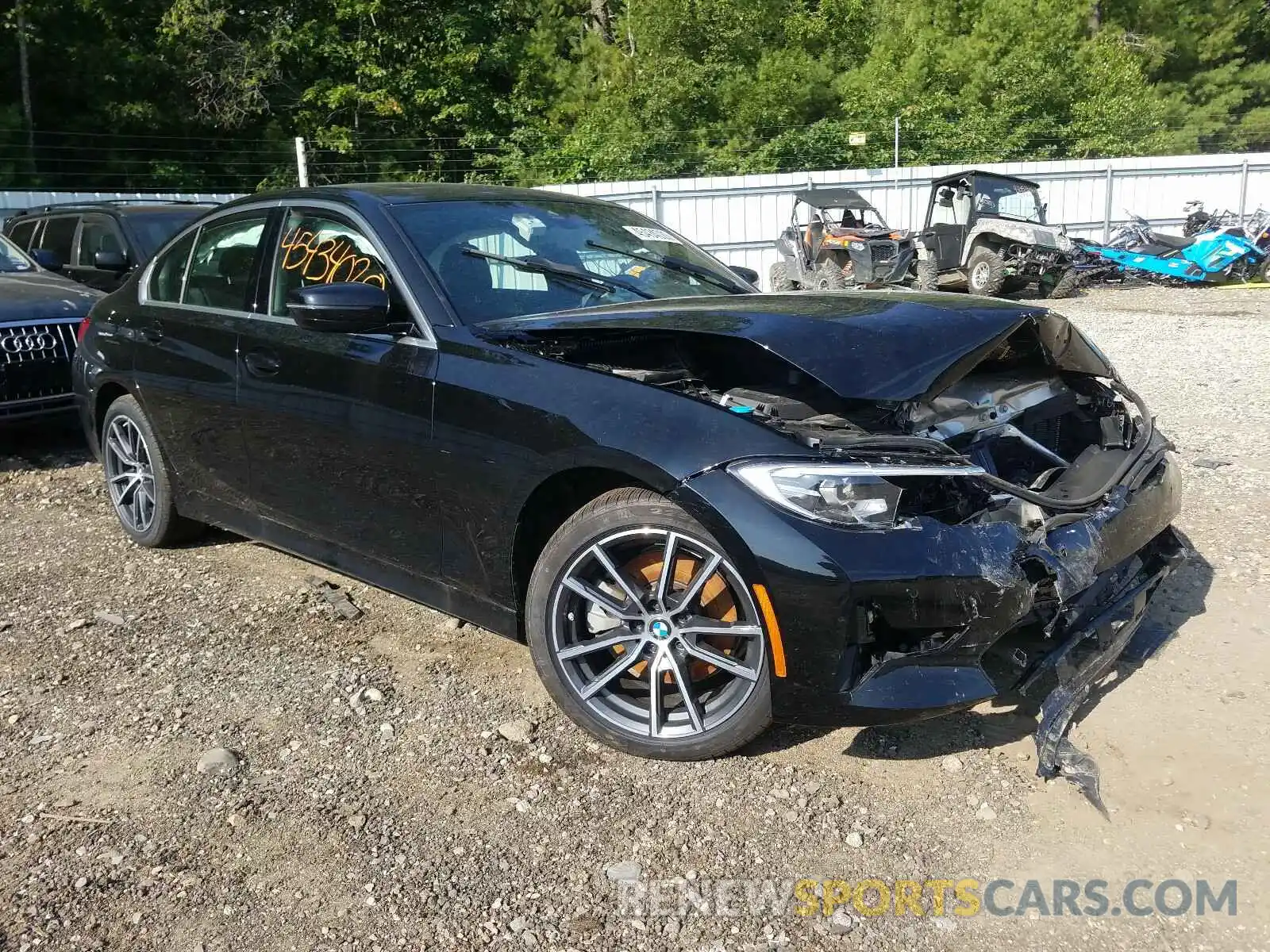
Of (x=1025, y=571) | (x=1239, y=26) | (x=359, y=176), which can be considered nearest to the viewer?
(x=1025, y=571)

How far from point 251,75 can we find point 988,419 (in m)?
26.0

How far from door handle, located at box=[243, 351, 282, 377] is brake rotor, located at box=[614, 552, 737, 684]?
1713 millimetres

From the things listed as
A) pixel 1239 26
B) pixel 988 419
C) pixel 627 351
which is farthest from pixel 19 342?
pixel 1239 26

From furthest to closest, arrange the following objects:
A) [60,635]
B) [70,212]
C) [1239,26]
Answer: [1239,26]
[70,212]
[60,635]

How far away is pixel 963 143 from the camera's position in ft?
83.4

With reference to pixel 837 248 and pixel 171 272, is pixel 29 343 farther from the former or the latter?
pixel 837 248

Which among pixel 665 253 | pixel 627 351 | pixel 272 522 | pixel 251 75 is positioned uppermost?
pixel 251 75

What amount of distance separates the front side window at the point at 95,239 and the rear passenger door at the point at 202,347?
4099 millimetres

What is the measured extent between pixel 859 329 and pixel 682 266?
136cm

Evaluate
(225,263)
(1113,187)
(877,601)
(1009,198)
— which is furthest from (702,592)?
(1113,187)

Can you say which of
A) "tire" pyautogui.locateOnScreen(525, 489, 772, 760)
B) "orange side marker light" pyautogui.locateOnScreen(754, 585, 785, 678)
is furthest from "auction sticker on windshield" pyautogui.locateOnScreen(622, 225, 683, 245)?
"orange side marker light" pyautogui.locateOnScreen(754, 585, 785, 678)

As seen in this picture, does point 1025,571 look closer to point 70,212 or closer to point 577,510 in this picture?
point 577,510

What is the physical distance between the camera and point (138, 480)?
502 cm

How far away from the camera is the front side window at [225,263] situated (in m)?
4.27
